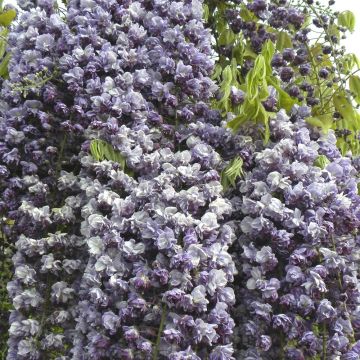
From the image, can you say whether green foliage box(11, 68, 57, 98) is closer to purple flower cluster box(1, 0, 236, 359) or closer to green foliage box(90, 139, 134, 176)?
purple flower cluster box(1, 0, 236, 359)

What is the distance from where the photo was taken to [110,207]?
146cm

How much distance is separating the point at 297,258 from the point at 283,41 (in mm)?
699

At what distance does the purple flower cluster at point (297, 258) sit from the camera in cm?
140

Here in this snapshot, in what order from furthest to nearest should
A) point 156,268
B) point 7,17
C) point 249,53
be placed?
point 7,17 < point 249,53 < point 156,268

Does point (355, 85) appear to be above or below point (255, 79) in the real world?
above

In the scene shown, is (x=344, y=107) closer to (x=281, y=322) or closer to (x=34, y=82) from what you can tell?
(x=281, y=322)

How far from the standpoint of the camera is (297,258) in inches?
55.7

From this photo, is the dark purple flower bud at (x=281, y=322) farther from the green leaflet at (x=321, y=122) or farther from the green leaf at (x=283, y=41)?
the green leaf at (x=283, y=41)

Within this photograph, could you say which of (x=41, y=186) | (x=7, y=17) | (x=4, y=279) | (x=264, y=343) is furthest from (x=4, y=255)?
(x=264, y=343)

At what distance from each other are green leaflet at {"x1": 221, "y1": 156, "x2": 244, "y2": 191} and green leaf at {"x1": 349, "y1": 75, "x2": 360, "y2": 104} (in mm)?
415

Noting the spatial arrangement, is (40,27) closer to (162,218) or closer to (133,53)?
(133,53)

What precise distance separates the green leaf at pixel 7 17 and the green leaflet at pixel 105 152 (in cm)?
67

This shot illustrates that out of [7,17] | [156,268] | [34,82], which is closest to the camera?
[156,268]

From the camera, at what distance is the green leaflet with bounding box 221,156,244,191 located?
155 centimetres
